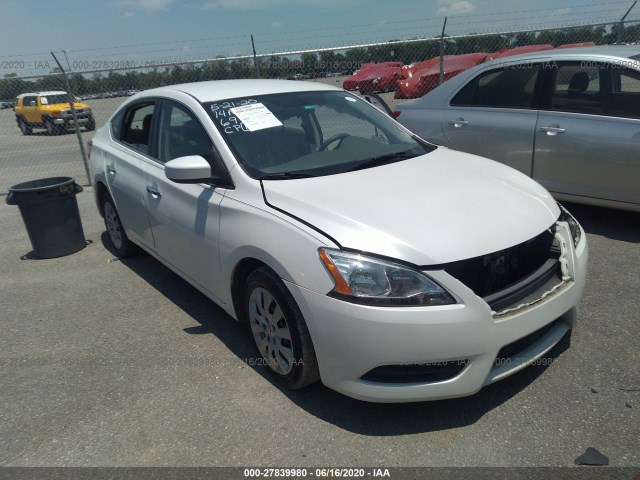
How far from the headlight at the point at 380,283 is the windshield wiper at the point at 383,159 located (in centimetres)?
99

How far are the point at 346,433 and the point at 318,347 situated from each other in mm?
475

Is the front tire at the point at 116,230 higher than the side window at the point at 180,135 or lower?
lower

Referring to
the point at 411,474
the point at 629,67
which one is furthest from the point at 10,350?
the point at 629,67

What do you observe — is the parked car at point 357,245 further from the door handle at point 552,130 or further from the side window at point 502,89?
the side window at point 502,89

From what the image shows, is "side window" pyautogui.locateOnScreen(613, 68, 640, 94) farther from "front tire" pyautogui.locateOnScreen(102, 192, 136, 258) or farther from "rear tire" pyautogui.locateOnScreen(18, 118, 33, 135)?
"rear tire" pyautogui.locateOnScreen(18, 118, 33, 135)

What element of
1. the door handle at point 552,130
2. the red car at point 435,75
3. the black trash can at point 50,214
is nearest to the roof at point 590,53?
the door handle at point 552,130

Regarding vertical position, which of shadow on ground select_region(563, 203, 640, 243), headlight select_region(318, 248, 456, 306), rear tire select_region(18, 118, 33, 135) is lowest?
shadow on ground select_region(563, 203, 640, 243)

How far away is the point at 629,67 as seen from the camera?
15.0ft

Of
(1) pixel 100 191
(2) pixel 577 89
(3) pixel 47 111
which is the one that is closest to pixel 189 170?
(1) pixel 100 191

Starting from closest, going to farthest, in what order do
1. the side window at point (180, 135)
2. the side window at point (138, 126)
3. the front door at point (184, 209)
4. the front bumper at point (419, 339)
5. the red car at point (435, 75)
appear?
the front bumper at point (419, 339) → the front door at point (184, 209) → the side window at point (180, 135) → the side window at point (138, 126) → the red car at point (435, 75)

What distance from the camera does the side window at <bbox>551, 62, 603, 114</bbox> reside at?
15.7 feet

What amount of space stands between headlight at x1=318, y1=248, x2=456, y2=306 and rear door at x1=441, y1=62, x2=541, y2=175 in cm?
336

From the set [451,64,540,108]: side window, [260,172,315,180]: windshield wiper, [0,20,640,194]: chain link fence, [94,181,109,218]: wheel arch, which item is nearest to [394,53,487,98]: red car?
[0,20,640,194]: chain link fence

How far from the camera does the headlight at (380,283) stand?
7.59 ft
